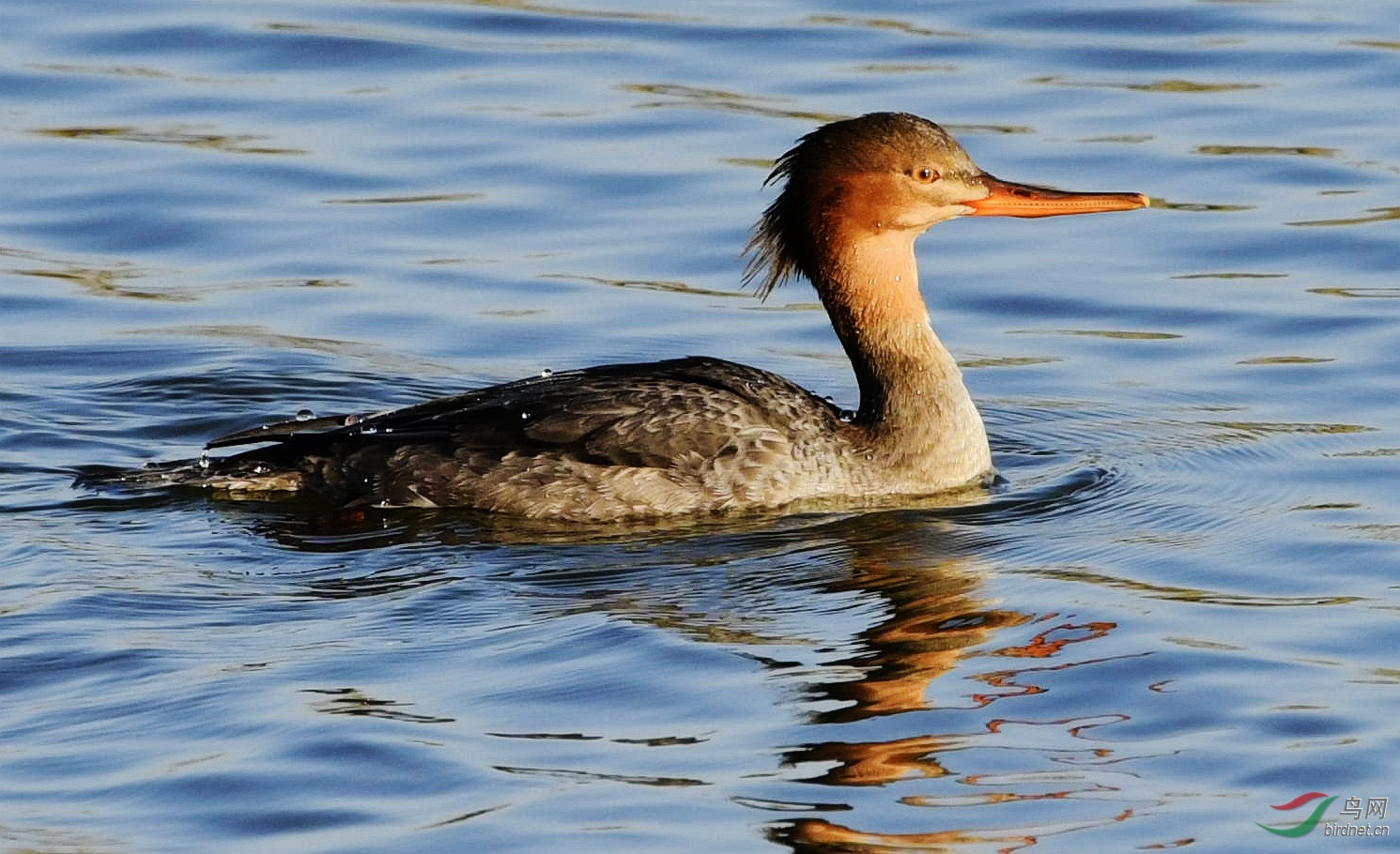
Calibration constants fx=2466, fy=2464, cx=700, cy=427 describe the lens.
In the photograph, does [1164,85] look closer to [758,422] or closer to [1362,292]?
[1362,292]

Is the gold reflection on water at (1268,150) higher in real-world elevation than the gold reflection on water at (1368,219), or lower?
higher

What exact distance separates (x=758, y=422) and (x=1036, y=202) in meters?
1.67

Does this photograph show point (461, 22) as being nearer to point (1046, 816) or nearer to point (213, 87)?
point (213, 87)

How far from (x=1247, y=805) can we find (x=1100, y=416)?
4623mm

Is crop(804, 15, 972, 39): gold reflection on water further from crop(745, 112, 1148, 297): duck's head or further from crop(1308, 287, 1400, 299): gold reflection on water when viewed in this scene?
crop(745, 112, 1148, 297): duck's head

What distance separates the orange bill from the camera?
35.3 ft

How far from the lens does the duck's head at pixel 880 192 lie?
1061cm

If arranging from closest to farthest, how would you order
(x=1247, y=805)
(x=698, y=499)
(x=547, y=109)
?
(x=1247, y=805) → (x=698, y=499) → (x=547, y=109)

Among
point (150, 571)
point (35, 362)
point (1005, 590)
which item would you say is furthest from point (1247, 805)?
Result: point (35, 362)

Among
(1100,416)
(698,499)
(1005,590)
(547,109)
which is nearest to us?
(1005,590)

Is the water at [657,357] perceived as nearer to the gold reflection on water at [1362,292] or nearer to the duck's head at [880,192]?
the gold reflection on water at [1362,292]

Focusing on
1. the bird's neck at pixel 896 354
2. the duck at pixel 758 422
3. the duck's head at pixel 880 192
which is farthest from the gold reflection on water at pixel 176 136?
the bird's neck at pixel 896 354

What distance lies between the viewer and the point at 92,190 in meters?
14.6

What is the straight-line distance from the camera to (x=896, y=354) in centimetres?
1073
